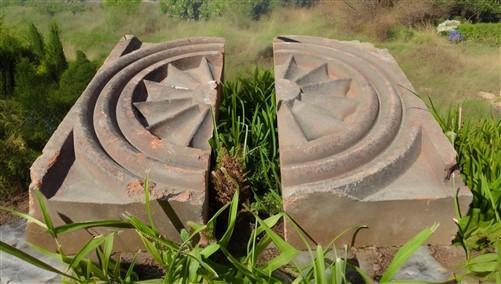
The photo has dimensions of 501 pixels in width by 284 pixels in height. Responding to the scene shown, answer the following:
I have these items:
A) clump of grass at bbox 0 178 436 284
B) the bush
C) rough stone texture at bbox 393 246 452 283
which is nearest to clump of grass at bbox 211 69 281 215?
clump of grass at bbox 0 178 436 284

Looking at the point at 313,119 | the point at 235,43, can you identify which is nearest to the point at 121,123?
the point at 313,119

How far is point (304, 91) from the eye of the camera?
146 inches

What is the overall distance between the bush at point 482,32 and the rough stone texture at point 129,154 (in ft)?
39.2

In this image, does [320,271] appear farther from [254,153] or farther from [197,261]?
[254,153]

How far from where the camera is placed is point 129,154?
2967 millimetres

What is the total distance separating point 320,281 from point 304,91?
6.01 feet

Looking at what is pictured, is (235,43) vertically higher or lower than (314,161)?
lower

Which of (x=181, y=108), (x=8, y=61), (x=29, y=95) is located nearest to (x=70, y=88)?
(x=29, y=95)

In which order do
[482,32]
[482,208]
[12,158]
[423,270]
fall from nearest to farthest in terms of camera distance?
1. [423,270]
2. [482,208]
3. [12,158]
4. [482,32]

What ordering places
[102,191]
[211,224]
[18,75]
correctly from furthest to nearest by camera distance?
[18,75] → [102,191] → [211,224]

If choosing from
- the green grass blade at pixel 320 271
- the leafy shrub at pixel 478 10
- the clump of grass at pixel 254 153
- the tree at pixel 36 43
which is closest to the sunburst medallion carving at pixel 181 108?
the clump of grass at pixel 254 153

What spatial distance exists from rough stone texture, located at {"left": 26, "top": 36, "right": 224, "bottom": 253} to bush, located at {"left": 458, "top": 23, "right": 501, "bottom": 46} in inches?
470

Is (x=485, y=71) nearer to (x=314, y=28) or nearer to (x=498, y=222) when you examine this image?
(x=314, y=28)

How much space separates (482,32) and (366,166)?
1284 cm
